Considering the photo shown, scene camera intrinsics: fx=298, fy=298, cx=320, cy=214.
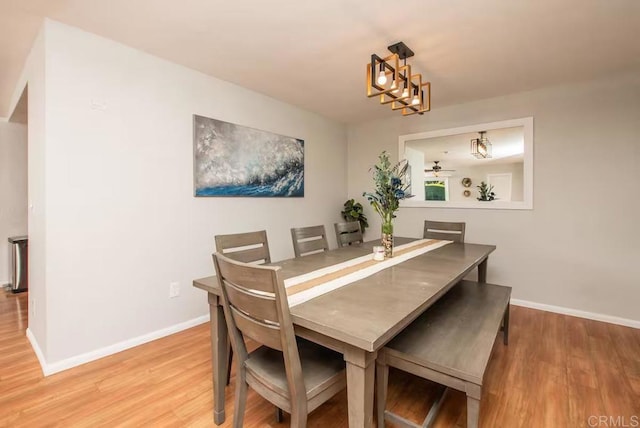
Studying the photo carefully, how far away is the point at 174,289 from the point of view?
105 inches

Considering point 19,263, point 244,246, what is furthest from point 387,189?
point 19,263

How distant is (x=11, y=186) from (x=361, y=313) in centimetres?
521

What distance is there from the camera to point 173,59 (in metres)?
2.56

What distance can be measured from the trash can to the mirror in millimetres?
4900

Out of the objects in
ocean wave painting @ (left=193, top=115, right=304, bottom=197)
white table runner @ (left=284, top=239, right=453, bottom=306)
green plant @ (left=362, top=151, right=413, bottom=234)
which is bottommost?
white table runner @ (left=284, top=239, right=453, bottom=306)

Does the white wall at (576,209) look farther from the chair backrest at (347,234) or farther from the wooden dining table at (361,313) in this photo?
the wooden dining table at (361,313)

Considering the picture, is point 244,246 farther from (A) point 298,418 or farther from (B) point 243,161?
(B) point 243,161

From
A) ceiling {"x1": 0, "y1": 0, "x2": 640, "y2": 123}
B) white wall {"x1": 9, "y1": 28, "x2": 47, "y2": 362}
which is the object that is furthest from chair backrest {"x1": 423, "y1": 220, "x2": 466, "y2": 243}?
white wall {"x1": 9, "y1": 28, "x2": 47, "y2": 362}

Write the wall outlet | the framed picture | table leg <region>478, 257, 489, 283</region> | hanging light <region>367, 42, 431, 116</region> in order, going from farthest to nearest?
1. the framed picture
2. table leg <region>478, 257, 489, 283</region>
3. the wall outlet
4. hanging light <region>367, 42, 431, 116</region>

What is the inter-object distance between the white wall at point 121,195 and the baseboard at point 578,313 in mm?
3265

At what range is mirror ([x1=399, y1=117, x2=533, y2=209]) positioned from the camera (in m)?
3.33

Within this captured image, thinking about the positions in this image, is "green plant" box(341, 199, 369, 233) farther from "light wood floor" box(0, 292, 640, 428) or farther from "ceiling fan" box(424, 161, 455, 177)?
"light wood floor" box(0, 292, 640, 428)

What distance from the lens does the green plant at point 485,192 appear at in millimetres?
3535

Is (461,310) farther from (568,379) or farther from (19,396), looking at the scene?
(19,396)
